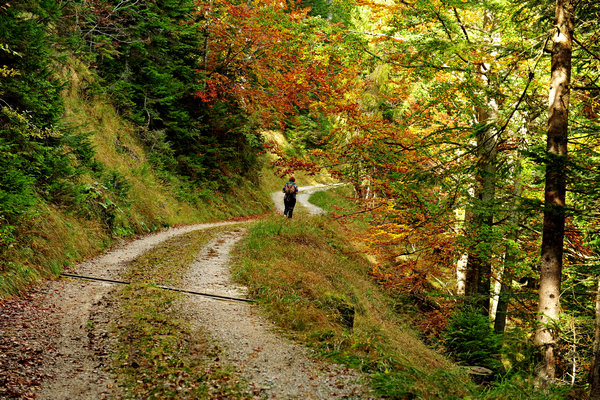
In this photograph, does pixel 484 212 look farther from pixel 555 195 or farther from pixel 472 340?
pixel 472 340

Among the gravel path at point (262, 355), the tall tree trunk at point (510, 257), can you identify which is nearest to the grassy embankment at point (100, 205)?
the gravel path at point (262, 355)

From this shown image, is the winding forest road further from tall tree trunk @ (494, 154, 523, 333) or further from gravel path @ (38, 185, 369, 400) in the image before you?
tall tree trunk @ (494, 154, 523, 333)

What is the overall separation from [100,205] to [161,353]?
345 inches

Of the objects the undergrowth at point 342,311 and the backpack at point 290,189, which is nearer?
the undergrowth at point 342,311

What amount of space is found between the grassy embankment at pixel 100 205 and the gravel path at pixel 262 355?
130 inches

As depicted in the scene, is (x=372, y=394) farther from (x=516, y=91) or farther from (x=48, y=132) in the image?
(x=48, y=132)

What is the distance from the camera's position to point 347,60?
9984 mm

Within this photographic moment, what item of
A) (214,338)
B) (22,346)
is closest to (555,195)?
(214,338)

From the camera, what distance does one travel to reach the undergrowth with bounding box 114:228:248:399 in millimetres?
4672

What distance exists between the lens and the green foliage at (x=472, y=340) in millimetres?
9609

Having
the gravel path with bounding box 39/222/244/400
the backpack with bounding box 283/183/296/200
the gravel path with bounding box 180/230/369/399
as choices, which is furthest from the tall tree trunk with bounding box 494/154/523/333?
the backpack with bounding box 283/183/296/200

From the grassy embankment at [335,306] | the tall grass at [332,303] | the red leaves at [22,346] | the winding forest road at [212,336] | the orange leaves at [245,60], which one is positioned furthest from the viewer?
the orange leaves at [245,60]

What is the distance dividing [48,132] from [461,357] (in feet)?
37.6

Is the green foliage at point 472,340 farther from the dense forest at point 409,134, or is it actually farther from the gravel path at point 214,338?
the gravel path at point 214,338
